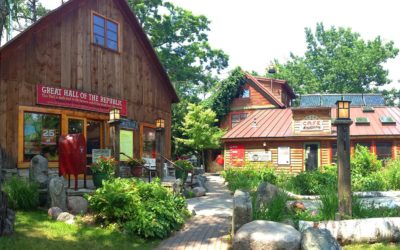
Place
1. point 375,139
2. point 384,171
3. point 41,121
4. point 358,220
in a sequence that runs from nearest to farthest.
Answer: point 358,220 < point 41,121 < point 384,171 < point 375,139

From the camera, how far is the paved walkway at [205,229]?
7.43m

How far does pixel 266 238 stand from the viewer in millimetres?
6258

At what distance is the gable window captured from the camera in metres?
15.1

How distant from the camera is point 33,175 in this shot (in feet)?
30.7

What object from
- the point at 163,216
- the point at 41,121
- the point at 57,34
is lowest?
the point at 163,216

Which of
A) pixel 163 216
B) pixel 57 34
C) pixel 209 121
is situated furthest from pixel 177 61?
pixel 163 216

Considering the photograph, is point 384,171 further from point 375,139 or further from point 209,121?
point 209,121

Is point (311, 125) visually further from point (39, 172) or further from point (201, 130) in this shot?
point (39, 172)

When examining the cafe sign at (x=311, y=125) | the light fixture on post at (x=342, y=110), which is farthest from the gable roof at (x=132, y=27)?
the light fixture on post at (x=342, y=110)

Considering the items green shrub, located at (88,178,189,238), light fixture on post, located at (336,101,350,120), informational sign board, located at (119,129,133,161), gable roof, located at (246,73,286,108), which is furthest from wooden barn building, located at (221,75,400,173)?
green shrub, located at (88,178,189,238)

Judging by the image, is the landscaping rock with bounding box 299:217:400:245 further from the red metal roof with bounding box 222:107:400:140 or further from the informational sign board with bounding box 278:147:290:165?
the informational sign board with bounding box 278:147:290:165

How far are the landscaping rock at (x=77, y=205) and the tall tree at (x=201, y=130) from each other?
21.8 m

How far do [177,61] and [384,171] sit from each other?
60.5 ft

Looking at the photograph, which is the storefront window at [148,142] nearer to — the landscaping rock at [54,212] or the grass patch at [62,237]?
the landscaping rock at [54,212]
